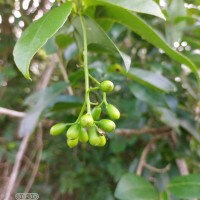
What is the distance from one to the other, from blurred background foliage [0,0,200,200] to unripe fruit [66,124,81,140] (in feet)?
0.92

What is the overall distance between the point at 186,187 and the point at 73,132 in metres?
0.50

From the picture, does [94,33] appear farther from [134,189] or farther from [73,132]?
[134,189]

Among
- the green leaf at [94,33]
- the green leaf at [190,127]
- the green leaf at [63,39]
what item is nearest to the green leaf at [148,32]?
the green leaf at [94,33]

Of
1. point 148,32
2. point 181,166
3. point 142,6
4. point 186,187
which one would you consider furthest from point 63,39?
point 181,166

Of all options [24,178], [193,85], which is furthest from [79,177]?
[193,85]

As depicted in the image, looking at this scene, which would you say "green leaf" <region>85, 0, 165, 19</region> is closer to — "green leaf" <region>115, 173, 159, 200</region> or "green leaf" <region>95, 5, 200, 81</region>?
"green leaf" <region>95, 5, 200, 81</region>

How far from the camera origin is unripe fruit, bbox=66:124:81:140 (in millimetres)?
658

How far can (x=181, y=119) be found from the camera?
129cm

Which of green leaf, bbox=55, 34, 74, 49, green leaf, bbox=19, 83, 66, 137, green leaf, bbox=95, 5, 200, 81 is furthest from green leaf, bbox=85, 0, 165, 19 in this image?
green leaf, bbox=19, 83, 66, 137

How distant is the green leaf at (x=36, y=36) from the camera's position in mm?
609

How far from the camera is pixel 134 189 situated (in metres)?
1.04

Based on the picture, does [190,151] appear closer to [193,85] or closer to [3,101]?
[193,85]

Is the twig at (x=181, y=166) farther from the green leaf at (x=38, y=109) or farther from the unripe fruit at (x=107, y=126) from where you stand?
the unripe fruit at (x=107, y=126)

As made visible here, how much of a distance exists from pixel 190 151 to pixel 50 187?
0.73 meters
